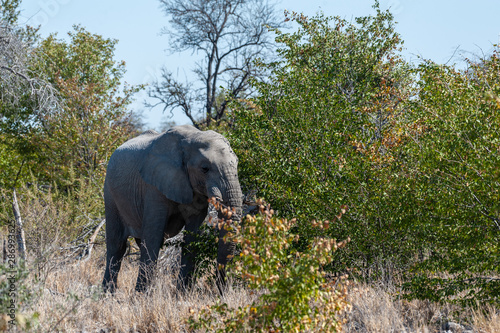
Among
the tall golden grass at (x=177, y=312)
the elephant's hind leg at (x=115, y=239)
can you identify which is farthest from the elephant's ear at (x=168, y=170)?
the elephant's hind leg at (x=115, y=239)

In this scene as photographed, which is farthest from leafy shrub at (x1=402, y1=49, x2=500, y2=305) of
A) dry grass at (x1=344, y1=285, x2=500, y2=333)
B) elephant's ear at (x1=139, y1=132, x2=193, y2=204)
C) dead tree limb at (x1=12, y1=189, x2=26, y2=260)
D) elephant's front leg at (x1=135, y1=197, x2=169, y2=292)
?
dead tree limb at (x1=12, y1=189, x2=26, y2=260)

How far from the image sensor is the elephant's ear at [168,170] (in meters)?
7.62

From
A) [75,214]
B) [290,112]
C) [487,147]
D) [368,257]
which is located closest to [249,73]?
[75,214]

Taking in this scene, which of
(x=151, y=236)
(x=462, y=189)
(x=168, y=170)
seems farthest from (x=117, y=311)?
(x=462, y=189)

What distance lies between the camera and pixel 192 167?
24.9ft

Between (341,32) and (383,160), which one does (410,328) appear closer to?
(383,160)

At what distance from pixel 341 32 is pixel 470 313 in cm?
828

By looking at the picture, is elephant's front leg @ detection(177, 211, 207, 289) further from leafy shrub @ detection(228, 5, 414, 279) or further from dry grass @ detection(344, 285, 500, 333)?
dry grass @ detection(344, 285, 500, 333)

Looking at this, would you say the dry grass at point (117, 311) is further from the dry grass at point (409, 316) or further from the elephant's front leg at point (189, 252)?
the dry grass at point (409, 316)

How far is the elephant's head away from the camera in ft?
23.8

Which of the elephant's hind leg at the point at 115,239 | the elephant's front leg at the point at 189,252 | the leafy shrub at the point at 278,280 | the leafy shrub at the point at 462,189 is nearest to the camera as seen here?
the leafy shrub at the point at 278,280

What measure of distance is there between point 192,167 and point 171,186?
391mm

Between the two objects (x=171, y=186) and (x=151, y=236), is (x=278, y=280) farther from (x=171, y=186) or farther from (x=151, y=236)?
(x=151, y=236)

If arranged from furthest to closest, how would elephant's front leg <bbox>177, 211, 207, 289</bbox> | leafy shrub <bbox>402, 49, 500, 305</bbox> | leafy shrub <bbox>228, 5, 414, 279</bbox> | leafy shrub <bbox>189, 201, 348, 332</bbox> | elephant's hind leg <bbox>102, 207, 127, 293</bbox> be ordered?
elephant's hind leg <bbox>102, 207, 127, 293</bbox>
elephant's front leg <bbox>177, 211, 207, 289</bbox>
leafy shrub <bbox>228, 5, 414, 279</bbox>
leafy shrub <bbox>402, 49, 500, 305</bbox>
leafy shrub <bbox>189, 201, 348, 332</bbox>
